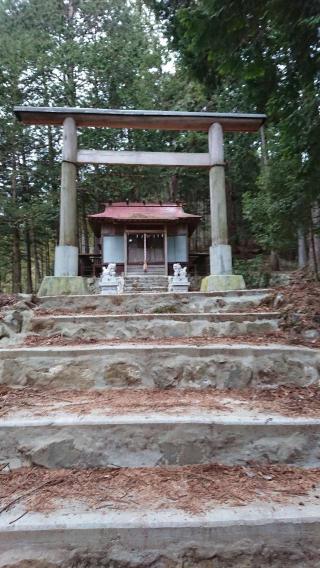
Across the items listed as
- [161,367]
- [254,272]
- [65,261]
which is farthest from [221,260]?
[254,272]

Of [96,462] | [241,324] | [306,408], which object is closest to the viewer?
[96,462]

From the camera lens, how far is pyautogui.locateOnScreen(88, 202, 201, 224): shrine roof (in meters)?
13.3

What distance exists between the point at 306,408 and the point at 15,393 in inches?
70.8

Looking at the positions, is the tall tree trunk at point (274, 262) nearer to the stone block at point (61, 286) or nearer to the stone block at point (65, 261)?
the stone block at point (65, 261)

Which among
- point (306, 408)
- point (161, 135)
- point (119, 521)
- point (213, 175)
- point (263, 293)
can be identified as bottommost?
point (119, 521)

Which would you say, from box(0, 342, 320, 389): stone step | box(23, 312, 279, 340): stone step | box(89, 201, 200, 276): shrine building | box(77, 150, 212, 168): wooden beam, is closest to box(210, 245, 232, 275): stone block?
box(77, 150, 212, 168): wooden beam

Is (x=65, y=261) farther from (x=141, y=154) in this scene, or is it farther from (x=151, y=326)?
(x=151, y=326)

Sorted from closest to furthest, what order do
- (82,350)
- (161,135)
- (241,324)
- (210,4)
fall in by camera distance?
(82,350), (241,324), (210,4), (161,135)

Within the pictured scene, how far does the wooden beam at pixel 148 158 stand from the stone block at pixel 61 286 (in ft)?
7.47

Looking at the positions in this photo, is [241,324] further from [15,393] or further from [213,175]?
[213,175]

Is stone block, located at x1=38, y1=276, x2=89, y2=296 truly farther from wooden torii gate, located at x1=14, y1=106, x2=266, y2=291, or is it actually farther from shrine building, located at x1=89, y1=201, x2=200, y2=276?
shrine building, located at x1=89, y1=201, x2=200, y2=276

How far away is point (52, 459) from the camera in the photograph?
5.55ft

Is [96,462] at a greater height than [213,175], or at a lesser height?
lesser

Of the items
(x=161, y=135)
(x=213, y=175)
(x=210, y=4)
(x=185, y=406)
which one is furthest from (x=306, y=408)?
(x=161, y=135)
